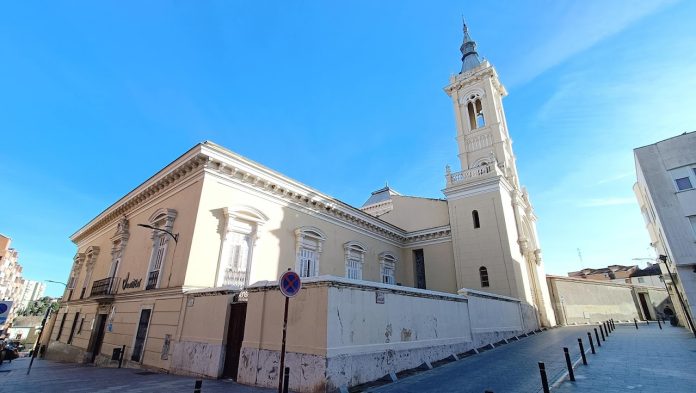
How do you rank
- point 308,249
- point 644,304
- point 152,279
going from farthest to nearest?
point 644,304 → point 308,249 → point 152,279

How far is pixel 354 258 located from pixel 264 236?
6.63 meters

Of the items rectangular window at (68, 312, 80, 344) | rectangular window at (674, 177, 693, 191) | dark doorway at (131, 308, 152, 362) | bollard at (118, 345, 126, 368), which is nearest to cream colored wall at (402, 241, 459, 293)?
rectangular window at (674, 177, 693, 191)

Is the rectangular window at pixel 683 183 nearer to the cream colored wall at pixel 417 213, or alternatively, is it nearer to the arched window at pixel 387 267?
the cream colored wall at pixel 417 213

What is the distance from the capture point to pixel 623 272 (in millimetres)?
53219

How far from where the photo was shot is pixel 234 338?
915cm

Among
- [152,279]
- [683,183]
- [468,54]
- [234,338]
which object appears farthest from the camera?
[468,54]

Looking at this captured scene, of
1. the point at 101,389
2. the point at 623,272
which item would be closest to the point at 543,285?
the point at 101,389

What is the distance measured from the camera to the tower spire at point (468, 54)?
2914cm

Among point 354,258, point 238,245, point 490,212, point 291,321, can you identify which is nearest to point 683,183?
point 490,212

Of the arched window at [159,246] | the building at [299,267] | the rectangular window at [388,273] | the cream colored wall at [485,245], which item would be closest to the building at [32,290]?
the building at [299,267]

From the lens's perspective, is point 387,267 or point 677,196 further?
point 387,267

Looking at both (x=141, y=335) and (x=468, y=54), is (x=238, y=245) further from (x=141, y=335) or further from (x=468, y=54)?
(x=468, y=54)

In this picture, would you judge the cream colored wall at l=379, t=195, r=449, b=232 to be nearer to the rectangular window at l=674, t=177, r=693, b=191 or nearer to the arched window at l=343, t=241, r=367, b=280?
the arched window at l=343, t=241, r=367, b=280

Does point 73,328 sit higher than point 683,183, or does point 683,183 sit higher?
point 683,183
